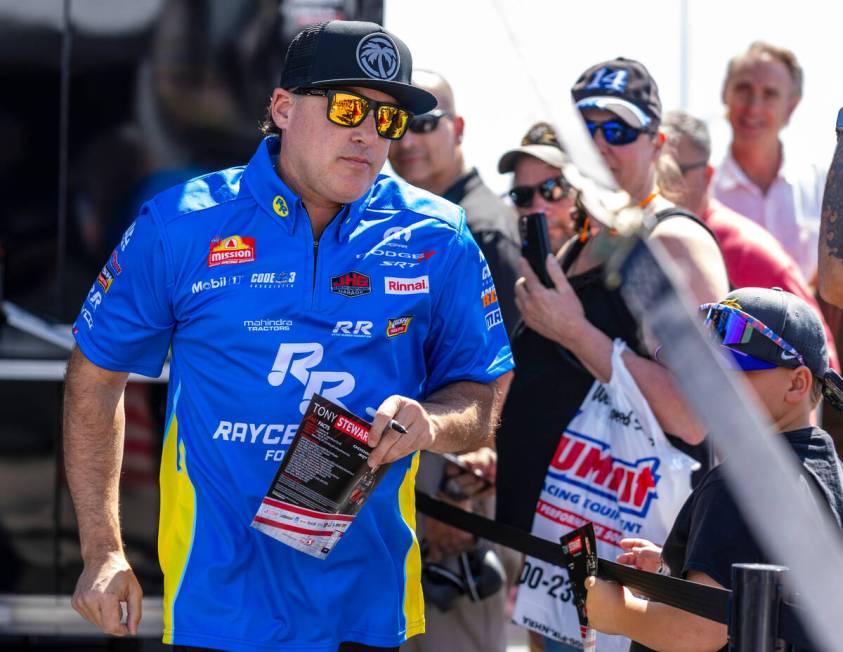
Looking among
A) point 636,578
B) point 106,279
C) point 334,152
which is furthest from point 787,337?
point 106,279

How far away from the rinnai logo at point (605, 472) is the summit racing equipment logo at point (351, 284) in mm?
917

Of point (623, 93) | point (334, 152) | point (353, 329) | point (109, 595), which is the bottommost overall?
point (109, 595)

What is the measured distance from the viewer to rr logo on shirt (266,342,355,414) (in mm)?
2764

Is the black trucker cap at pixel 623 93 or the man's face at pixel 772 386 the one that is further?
the black trucker cap at pixel 623 93

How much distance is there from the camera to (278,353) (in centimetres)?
277

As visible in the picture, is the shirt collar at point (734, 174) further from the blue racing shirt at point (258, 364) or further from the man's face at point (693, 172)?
the blue racing shirt at point (258, 364)

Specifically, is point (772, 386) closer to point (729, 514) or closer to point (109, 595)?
point (729, 514)

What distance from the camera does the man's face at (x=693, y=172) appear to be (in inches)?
177

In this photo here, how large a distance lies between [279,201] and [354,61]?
1.09ft

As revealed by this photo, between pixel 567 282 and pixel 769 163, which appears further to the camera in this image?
pixel 769 163

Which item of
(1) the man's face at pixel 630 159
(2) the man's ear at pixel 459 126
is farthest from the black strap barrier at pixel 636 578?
(2) the man's ear at pixel 459 126

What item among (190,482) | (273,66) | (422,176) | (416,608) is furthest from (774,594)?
(273,66)

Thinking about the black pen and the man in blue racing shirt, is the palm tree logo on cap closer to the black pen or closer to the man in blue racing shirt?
the man in blue racing shirt

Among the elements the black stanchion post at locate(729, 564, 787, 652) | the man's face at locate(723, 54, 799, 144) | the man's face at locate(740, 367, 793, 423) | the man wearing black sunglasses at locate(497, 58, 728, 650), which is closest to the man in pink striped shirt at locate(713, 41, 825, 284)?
the man's face at locate(723, 54, 799, 144)
